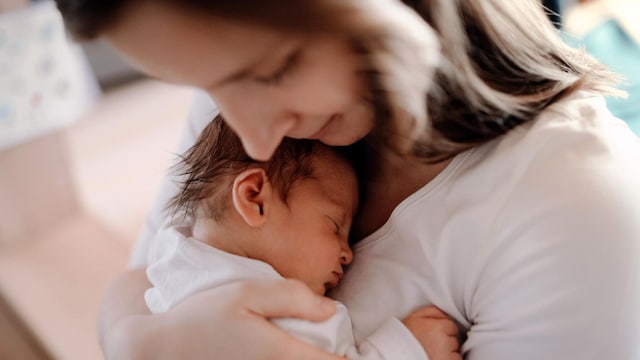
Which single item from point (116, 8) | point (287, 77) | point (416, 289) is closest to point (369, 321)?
point (416, 289)

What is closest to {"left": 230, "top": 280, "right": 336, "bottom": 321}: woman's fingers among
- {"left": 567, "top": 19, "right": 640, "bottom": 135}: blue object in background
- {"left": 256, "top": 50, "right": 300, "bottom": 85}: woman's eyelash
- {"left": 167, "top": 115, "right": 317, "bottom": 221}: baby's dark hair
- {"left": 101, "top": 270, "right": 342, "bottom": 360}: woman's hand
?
{"left": 101, "top": 270, "right": 342, "bottom": 360}: woman's hand

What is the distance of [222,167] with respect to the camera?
33.2 inches

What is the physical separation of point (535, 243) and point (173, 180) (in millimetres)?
502

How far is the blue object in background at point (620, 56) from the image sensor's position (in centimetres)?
114

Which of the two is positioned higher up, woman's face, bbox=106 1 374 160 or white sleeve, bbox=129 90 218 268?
woman's face, bbox=106 1 374 160

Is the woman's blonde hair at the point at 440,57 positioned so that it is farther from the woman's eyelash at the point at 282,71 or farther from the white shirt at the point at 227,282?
the white shirt at the point at 227,282

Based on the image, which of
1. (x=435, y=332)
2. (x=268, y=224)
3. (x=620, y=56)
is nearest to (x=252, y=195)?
(x=268, y=224)

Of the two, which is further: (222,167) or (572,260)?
(222,167)

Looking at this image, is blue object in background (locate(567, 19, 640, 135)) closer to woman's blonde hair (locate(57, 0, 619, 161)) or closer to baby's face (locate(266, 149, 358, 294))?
woman's blonde hair (locate(57, 0, 619, 161))

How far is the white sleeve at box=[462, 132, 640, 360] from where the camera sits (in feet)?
2.12

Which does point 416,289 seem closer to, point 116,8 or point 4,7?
point 116,8

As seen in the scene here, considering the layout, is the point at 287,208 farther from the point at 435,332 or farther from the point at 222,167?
the point at 435,332

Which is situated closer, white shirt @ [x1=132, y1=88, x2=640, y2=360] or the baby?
white shirt @ [x1=132, y1=88, x2=640, y2=360]

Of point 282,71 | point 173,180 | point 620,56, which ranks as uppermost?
point 282,71
